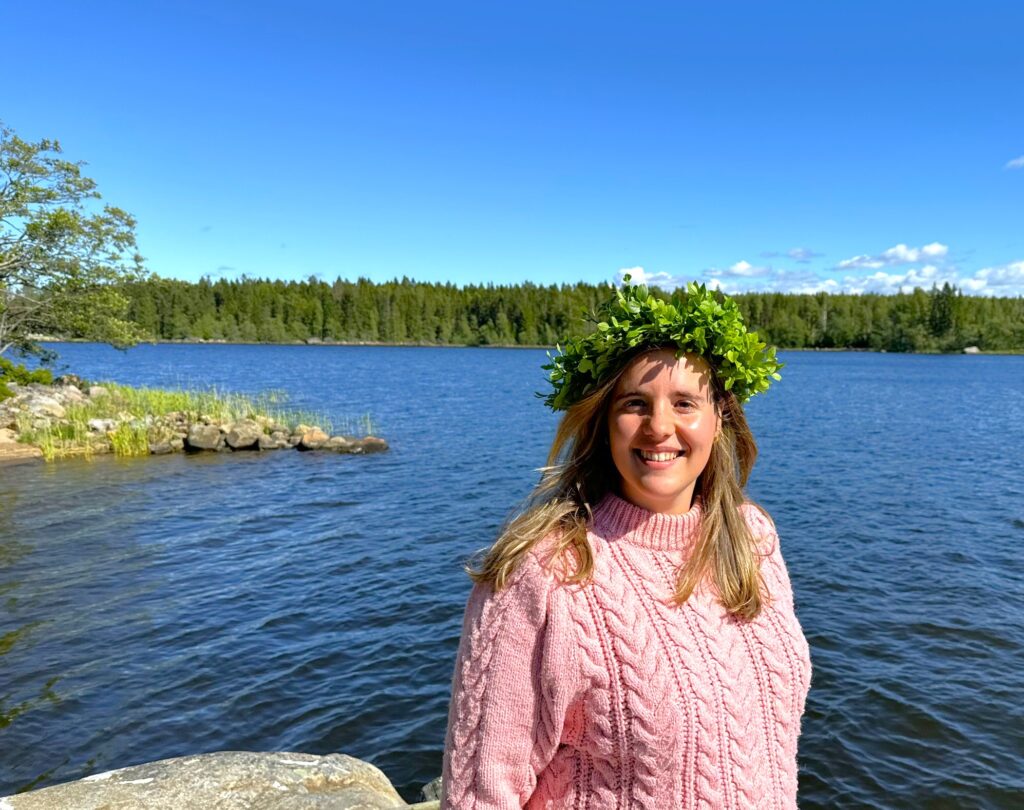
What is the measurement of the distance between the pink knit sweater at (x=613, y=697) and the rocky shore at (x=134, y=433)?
23502 mm

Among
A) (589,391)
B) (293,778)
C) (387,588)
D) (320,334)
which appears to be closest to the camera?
(589,391)

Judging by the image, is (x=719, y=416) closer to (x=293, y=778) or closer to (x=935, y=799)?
(x=293, y=778)

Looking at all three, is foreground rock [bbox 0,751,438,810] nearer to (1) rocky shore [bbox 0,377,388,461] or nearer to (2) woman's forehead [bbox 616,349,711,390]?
(2) woman's forehead [bbox 616,349,711,390]

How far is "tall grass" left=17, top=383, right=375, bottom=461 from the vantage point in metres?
23.3

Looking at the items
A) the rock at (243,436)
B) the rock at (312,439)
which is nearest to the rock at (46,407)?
Answer: the rock at (243,436)

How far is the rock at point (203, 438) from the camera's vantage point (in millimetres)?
24469

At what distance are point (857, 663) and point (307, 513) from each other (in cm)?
1193

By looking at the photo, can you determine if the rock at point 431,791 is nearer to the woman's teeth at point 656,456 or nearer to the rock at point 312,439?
the woman's teeth at point 656,456

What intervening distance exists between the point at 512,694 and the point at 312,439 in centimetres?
2459

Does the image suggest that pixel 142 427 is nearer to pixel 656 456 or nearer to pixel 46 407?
pixel 46 407

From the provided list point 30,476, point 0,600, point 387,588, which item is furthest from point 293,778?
point 30,476

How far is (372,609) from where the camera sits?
1095 centimetres

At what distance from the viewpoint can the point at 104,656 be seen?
30.2ft

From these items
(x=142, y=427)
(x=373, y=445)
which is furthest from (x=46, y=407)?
(x=373, y=445)
